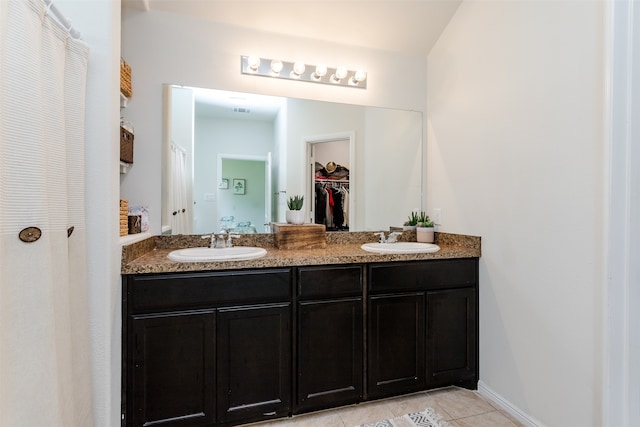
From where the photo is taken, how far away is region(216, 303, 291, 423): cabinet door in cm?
152

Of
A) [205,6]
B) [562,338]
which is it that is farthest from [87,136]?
[562,338]

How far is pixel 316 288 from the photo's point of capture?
1650 millimetres

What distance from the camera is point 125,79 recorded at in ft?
5.57

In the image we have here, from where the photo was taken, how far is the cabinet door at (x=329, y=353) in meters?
1.64

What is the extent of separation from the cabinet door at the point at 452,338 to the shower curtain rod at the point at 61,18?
2068 millimetres

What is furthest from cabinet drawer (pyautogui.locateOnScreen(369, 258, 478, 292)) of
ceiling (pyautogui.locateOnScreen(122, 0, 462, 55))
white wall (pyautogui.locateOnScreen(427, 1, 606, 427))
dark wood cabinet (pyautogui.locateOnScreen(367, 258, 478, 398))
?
ceiling (pyautogui.locateOnScreen(122, 0, 462, 55))

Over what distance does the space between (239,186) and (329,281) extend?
95cm

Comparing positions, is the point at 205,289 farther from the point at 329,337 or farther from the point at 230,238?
the point at 329,337

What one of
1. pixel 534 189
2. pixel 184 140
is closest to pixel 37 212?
pixel 184 140

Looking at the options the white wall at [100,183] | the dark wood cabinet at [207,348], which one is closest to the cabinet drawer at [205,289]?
the dark wood cabinet at [207,348]

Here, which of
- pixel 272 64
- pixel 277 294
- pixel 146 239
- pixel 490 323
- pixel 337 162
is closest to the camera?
pixel 277 294

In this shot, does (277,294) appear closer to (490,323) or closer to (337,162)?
(337,162)

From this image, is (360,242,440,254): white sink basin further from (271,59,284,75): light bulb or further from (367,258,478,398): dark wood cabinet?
(271,59,284,75): light bulb

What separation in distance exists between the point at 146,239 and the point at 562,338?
7.13 ft
